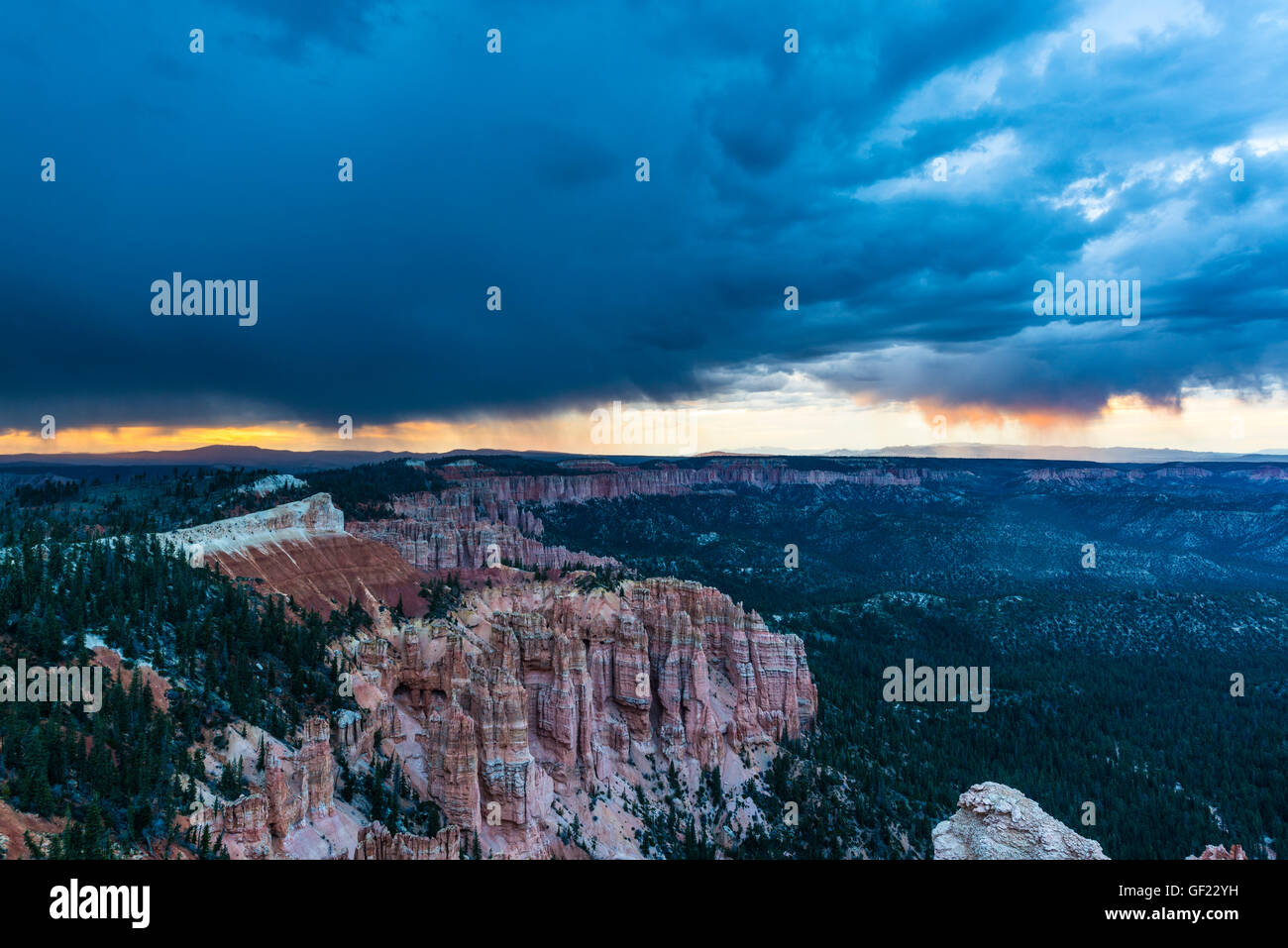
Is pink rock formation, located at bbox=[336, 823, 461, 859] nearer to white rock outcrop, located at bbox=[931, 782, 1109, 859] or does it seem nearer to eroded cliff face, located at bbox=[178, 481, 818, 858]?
eroded cliff face, located at bbox=[178, 481, 818, 858]

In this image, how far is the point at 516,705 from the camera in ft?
150

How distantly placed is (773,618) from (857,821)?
56454mm

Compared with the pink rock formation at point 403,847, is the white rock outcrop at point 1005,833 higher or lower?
higher

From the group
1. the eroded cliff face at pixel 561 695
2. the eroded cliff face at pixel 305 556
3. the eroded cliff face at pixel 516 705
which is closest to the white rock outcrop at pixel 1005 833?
the eroded cliff face at pixel 516 705

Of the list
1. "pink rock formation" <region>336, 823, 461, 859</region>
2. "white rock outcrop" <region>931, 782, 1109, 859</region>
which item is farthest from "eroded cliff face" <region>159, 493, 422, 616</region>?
"white rock outcrop" <region>931, 782, 1109, 859</region>

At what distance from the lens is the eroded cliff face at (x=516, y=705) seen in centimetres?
3666

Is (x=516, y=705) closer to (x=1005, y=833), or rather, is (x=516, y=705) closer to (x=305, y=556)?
(x=1005, y=833)

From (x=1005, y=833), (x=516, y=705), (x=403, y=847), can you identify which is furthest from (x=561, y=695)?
(x=1005, y=833)

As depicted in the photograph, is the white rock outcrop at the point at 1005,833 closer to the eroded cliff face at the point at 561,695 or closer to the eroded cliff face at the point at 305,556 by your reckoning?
the eroded cliff face at the point at 561,695
